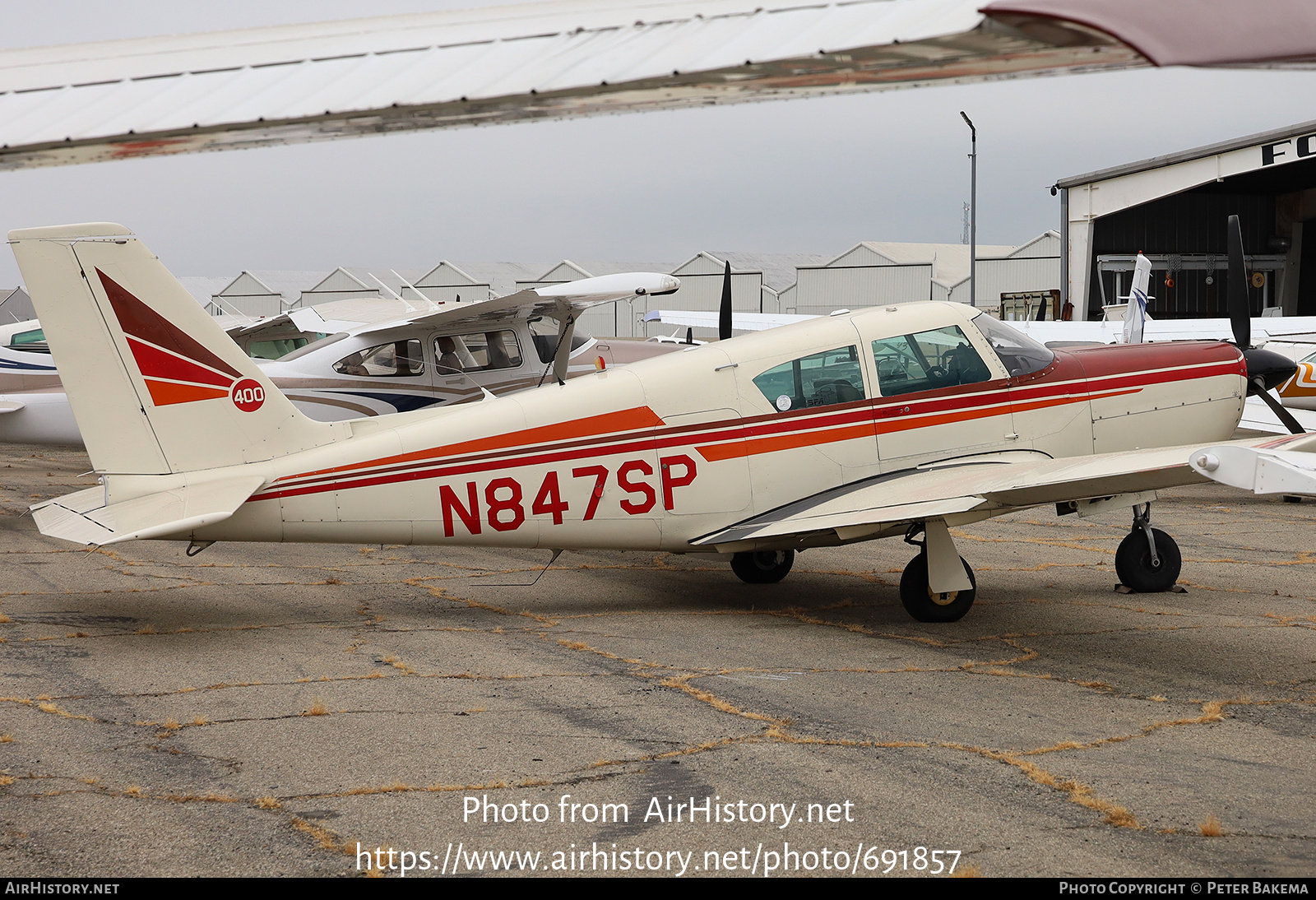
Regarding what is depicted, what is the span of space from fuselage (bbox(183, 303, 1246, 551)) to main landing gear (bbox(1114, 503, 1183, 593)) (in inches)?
33.3

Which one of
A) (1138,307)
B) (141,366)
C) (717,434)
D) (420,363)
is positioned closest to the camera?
(141,366)

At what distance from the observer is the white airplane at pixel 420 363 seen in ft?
→ 42.2

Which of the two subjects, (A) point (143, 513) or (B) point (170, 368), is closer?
(A) point (143, 513)

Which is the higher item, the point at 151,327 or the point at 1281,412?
the point at 151,327

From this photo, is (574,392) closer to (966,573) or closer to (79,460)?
(966,573)

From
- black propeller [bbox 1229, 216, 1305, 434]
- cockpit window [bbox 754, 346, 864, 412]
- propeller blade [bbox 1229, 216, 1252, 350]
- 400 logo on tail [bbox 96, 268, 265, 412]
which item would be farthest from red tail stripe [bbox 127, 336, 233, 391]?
propeller blade [bbox 1229, 216, 1252, 350]

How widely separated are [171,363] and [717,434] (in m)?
3.61

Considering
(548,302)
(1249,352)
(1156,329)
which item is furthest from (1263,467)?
(1156,329)

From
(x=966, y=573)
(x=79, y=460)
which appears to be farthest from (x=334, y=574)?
(x=79, y=460)

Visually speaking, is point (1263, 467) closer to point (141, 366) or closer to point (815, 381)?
point (815, 381)

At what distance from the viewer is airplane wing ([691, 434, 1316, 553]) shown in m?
7.08

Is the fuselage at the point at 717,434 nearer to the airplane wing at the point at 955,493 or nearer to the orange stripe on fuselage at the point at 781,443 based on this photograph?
the orange stripe on fuselage at the point at 781,443

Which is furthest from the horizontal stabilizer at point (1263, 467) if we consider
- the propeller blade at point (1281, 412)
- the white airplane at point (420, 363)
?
the white airplane at point (420, 363)

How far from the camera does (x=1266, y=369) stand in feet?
31.9
